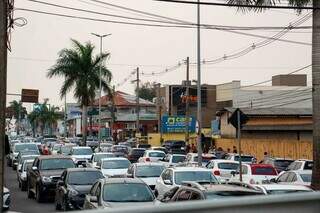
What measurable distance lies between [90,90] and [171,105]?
41.5 m

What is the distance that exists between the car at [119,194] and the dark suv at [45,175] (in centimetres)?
781

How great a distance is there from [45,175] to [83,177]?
3.87m

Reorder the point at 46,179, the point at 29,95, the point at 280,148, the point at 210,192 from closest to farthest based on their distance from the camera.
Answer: the point at 210,192
the point at 46,179
the point at 29,95
the point at 280,148

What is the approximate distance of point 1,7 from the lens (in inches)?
532

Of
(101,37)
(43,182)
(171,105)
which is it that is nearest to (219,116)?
(101,37)

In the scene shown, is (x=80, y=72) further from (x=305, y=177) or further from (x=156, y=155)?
(x=305, y=177)

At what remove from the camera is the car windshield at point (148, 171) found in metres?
24.3

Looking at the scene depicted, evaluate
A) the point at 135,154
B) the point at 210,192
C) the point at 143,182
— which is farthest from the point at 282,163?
the point at 210,192

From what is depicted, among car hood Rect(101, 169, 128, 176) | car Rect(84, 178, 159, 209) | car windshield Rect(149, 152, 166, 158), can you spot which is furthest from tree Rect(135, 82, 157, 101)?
car Rect(84, 178, 159, 209)

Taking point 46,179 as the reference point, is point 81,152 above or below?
above

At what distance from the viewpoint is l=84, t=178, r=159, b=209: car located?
14710mm

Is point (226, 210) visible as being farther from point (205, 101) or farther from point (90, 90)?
point (205, 101)

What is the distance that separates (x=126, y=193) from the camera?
15.1 m

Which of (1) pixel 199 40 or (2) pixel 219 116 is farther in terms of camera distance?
(2) pixel 219 116
